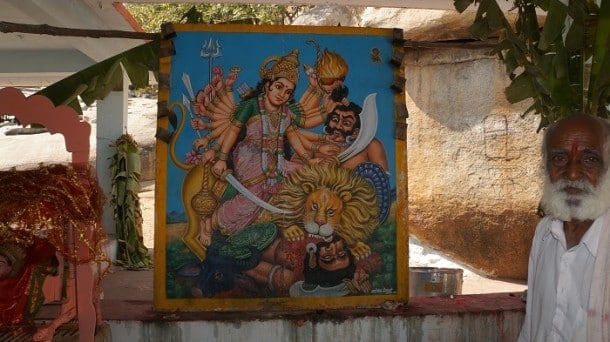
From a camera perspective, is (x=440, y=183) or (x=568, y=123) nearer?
(x=568, y=123)

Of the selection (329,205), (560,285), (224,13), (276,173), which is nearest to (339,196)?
(329,205)

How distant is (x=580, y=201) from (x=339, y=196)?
7.84ft

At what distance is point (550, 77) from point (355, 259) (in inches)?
74.4

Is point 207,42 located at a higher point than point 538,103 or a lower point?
higher

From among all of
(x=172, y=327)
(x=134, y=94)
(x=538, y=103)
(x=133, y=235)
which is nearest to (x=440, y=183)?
(x=133, y=235)

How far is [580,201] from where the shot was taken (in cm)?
287

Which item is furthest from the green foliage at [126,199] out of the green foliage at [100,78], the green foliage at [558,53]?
the green foliage at [558,53]

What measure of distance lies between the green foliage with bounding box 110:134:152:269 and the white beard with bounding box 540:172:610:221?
844cm

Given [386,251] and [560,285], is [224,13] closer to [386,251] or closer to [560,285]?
[386,251]

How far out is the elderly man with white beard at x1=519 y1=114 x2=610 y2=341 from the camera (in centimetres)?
268

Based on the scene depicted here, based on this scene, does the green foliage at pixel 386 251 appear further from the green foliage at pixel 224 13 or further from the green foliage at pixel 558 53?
the green foliage at pixel 224 13

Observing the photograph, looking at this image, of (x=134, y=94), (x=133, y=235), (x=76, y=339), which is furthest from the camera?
(x=134, y=94)

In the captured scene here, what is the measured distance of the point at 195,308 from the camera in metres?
Result: 4.94

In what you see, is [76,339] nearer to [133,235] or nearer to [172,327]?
[172,327]
